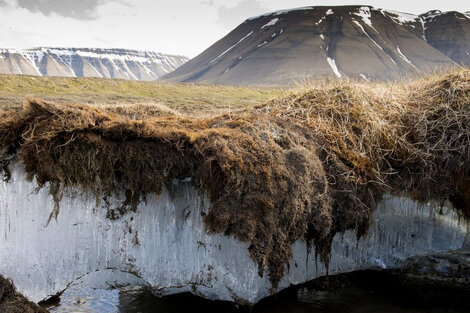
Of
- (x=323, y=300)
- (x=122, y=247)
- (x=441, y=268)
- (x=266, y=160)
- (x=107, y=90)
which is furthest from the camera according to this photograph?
(x=107, y=90)

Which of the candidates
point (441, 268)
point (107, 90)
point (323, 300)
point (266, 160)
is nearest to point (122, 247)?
point (266, 160)

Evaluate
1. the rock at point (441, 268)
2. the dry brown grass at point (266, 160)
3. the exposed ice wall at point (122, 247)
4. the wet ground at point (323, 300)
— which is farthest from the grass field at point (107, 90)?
the exposed ice wall at point (122, 247)

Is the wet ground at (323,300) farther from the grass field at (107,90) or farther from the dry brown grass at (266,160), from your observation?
the grass field at (107,90)

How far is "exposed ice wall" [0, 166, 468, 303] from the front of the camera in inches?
210

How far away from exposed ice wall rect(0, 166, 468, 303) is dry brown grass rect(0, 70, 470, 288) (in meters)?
0.27

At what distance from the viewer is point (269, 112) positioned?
22.0ft

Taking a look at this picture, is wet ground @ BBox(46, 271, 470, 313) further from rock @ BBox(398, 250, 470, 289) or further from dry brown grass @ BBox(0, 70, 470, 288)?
dry brown grass @ BBox(0, 70, 470, 288)

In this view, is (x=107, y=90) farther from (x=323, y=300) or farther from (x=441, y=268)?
(x=441, y=268)

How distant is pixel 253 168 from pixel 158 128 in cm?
128

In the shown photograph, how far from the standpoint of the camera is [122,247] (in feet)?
18.1

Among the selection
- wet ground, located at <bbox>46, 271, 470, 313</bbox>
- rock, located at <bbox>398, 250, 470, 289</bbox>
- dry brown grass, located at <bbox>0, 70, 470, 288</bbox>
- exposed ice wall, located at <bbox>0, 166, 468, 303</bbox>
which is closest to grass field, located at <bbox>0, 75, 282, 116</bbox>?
rock, located at <bbox>398, 250, 470, 289</bbox>

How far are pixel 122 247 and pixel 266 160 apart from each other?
2183mm

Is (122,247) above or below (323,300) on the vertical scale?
above

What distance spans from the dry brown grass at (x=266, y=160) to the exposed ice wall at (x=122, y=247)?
27 cm
